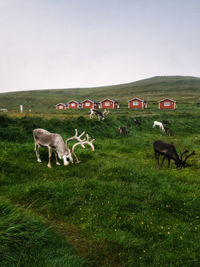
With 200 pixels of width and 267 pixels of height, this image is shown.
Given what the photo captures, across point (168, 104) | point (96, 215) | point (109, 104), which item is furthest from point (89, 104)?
point (96, 215)

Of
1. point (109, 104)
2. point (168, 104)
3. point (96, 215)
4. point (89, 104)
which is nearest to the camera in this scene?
point (96, 215)

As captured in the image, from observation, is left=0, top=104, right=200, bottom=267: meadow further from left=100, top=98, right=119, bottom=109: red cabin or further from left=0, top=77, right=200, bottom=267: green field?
left=100, top=98, right=119, bottom=109: red cabin

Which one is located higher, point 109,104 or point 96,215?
point 109,104

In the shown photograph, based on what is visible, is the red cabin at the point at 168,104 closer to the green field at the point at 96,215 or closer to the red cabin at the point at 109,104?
the red cabin at the point at 109,104

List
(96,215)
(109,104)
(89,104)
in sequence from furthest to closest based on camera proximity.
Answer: (89,104) < (109,104) < (96,215)

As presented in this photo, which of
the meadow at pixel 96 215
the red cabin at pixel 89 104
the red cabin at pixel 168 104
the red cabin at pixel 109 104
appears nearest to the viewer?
the meadow at pixel 96 215

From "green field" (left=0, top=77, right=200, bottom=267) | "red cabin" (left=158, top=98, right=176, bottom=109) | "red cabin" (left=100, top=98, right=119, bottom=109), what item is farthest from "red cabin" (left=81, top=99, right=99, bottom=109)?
"green field" (left=0, top=77, right=200, bottom=267)

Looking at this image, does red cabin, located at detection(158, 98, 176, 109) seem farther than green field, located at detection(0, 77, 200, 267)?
Yes

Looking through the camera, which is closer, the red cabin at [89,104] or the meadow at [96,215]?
the meadow at [96,215]

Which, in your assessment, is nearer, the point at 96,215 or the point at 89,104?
the point at 96,215

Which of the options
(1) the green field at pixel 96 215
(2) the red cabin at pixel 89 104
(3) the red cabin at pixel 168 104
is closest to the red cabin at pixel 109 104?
(2) the red cabin at pixel 89 104

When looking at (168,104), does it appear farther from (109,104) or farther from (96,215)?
(96,215)

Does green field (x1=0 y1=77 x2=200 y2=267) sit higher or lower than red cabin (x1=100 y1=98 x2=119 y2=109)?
lower

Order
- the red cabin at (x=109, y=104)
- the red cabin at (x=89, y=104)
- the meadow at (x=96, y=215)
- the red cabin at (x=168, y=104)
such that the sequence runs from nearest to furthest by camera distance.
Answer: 1. the meadow at (x=96, y=215)
2. the red cabin at (x=168, y=104)
3. the red cabin at (x=109, y=104)
4. the red cabin at (x=89, y=104)
